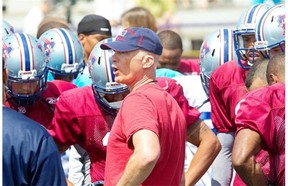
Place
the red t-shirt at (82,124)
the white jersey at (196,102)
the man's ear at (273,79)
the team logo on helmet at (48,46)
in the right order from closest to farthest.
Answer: the man's ear at (273,79) → the red t-shirt at (82,124) → the team logo on helmet at (48,46) → the white jersey at (196,102)

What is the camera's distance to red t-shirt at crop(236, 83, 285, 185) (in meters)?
5.54

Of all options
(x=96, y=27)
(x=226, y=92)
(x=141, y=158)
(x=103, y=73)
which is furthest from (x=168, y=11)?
(x=141, y=158)

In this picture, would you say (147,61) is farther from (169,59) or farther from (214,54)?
(169,59)

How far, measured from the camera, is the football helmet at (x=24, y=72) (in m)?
6.62

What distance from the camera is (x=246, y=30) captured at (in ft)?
23.2

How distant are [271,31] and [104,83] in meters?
1.12

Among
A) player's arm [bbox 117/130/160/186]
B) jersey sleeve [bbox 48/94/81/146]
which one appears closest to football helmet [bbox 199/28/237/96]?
jersey sleeve [bbox 48/94/81/146]

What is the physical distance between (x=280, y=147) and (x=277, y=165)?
0.11 m

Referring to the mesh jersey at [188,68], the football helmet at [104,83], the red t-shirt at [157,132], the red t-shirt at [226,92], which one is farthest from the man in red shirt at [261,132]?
the mesh jersey at [188,68]

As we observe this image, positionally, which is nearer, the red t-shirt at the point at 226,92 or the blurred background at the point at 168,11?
the red t-shirt at the point at 226,92

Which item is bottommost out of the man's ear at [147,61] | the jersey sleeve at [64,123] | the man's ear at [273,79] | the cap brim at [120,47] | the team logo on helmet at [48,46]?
the jersey sleeve at [64,123]

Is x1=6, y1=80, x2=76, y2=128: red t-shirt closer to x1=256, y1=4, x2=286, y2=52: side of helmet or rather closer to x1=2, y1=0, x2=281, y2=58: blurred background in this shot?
x1=256, y1=4, x2=286, y2=52: side of helmet

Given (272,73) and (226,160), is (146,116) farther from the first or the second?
(226,160)

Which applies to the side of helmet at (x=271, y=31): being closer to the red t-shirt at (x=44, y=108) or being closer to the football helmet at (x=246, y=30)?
the football helmet at (x=246, y=30)
